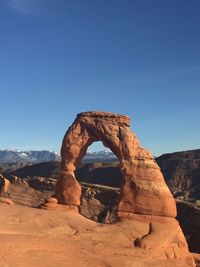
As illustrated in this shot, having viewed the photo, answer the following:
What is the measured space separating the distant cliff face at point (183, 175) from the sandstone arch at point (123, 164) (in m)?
56.8

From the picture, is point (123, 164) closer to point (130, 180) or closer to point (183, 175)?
point (130, 180)

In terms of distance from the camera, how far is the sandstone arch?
2500 centimetres

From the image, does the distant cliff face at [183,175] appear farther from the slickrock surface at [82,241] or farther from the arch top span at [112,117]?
the slickrock surface at [82,241]

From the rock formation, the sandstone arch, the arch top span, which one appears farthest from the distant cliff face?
the arch top span

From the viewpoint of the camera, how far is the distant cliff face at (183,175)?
3442 inches

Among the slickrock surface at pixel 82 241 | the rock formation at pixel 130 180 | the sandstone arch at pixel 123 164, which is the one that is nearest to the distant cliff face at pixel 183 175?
the sandstone arch at pixel 123 164

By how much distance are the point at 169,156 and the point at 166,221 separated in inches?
3851

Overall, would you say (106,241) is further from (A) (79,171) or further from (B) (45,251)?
(A) (79,171)

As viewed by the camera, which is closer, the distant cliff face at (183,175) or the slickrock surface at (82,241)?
the slickrock surface at (82,241)

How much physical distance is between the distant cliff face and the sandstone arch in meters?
56.8

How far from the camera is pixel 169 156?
12131 cm

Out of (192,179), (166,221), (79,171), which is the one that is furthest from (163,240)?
(79,171)

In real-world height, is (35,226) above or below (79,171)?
below

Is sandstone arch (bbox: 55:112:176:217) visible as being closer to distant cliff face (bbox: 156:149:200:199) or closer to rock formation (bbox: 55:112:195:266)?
rock formation (bbox: 55:112:195:266)
